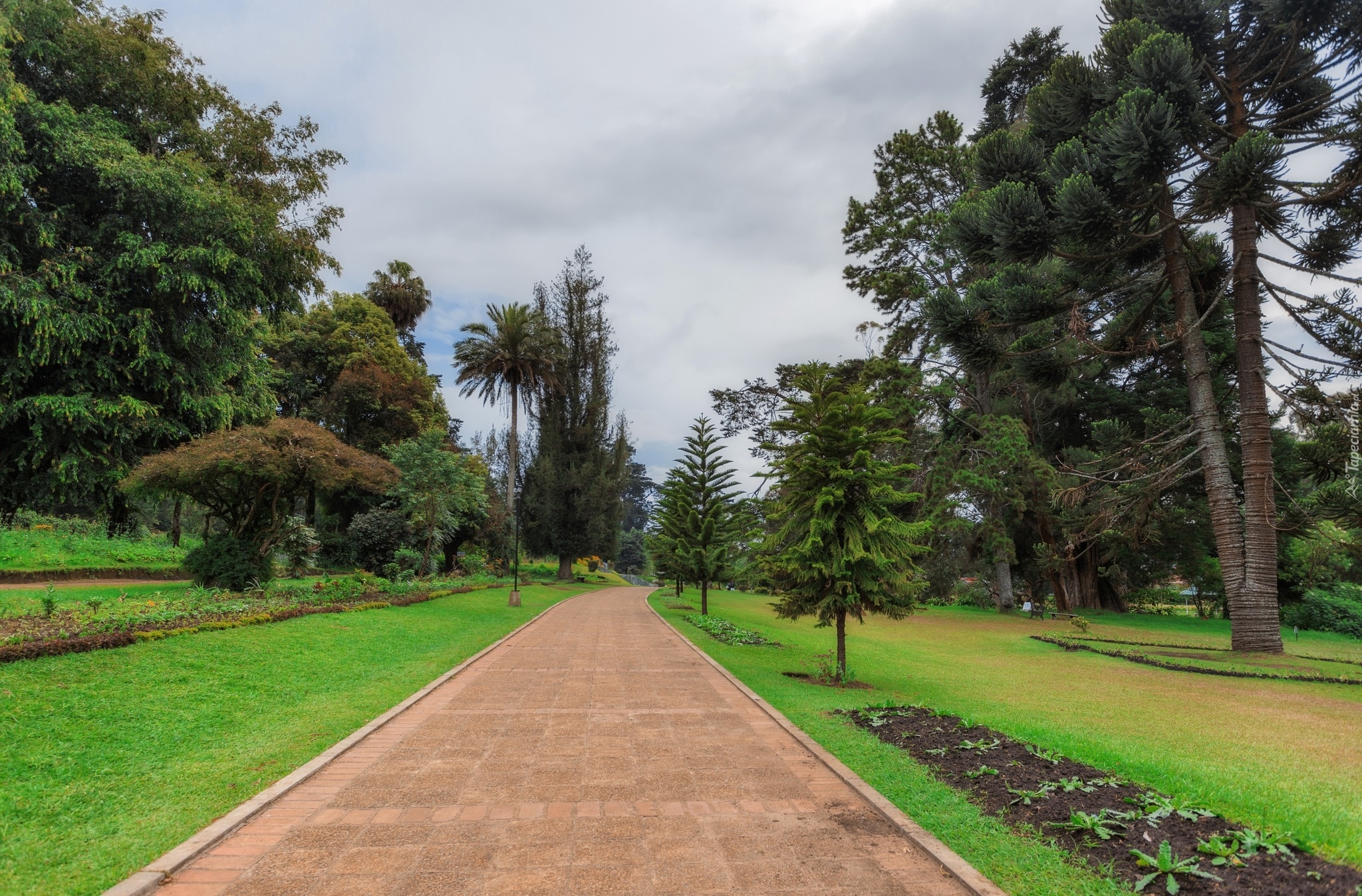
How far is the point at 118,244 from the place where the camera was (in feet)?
61.1

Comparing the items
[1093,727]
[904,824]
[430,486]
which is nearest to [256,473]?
[430,486]

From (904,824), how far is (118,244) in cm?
2489

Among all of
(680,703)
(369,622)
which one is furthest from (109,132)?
(680,703)

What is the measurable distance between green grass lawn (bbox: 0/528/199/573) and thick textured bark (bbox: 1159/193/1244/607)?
26917 mm

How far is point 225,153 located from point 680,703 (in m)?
24.8

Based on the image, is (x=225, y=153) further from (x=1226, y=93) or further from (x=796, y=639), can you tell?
(x=1226, y=93)

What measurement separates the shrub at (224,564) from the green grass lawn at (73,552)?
15.9ft

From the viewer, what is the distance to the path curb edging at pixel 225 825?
316cm

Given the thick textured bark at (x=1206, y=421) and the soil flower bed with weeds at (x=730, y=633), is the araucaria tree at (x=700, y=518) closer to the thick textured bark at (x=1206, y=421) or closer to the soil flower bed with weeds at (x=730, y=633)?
the soil flower bed with weeds at (x=730, y=633)

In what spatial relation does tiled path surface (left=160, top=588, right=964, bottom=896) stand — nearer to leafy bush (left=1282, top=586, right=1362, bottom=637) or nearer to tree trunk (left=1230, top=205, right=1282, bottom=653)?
tree trunk (left=1230, top=205, right=1282, bottom=653)

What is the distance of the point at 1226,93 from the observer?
14.1 meters

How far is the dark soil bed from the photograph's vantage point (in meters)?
3.12

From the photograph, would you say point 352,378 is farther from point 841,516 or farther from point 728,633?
point 841,516

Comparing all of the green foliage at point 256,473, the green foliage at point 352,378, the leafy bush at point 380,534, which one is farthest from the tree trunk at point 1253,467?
the green foliage at point 352,378
